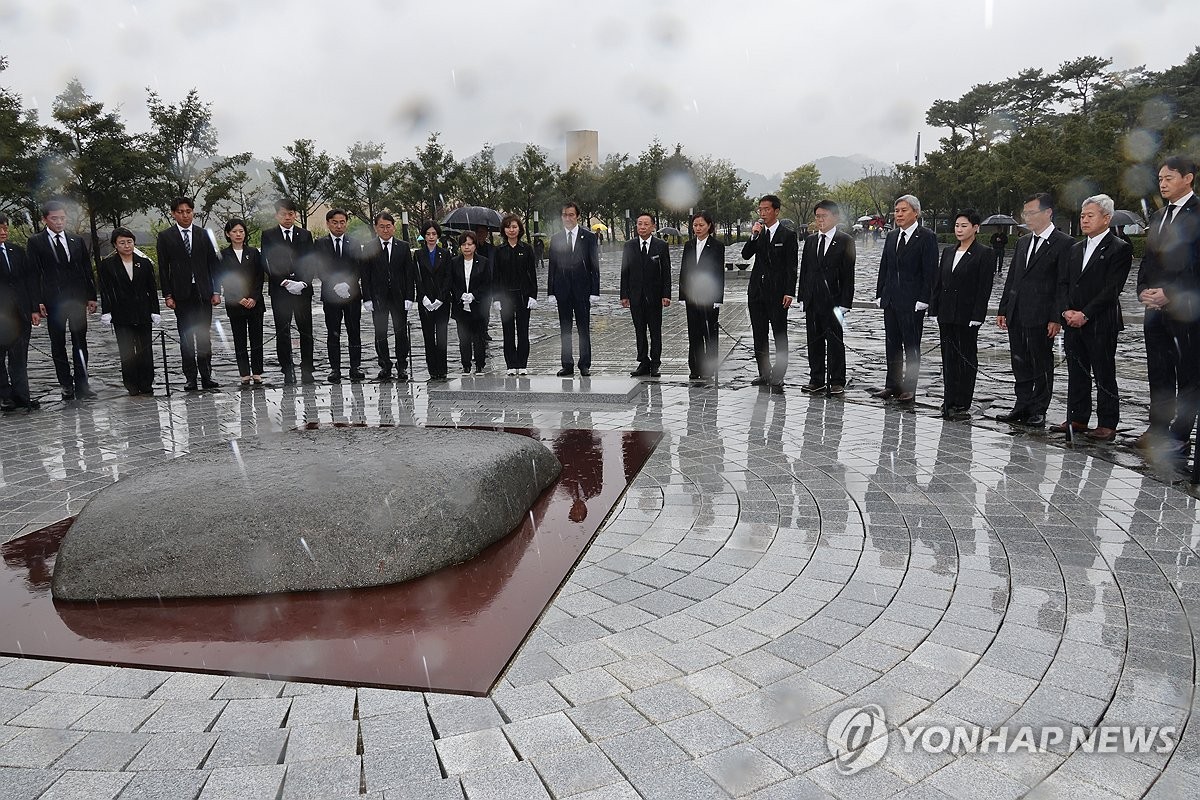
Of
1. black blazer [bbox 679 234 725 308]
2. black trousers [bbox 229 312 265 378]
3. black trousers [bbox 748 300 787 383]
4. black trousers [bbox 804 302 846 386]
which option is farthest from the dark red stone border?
black trousers [bbox 229 312 265 378]

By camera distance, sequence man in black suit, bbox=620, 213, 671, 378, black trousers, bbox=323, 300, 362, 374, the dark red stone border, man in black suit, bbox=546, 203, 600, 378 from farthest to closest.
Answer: black trousers, bbox=323, 300, 362, 374 < man in black suit, bbox=546, 203, 600, 378 < man in black suit, bbox=620, 213, 671, 378 < the dark red stone border

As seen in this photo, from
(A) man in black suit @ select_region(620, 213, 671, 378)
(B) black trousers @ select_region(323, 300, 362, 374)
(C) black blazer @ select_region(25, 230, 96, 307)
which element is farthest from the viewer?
(B) black trousers @ select_region(323, 300, 362, 374)

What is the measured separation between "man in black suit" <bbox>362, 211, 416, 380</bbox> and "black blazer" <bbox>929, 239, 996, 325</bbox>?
21.1 ft

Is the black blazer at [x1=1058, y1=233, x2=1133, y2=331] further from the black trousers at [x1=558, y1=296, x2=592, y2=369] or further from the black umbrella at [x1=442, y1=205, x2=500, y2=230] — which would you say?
the black umbrella at [x1=442, y1=205, x2=500, y2=230]

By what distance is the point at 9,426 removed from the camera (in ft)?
26.3

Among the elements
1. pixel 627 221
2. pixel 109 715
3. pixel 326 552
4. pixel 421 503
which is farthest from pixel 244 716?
pixel 627 221

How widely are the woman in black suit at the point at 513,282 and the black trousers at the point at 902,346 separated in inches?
174

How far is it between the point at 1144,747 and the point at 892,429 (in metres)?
→ 4.74

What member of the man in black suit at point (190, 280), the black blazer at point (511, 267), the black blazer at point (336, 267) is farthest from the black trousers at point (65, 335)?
the black blazer at point (511, 267)

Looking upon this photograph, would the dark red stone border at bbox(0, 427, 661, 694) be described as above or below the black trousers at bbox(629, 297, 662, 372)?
below

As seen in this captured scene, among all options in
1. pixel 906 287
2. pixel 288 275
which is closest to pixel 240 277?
pixel 288 275

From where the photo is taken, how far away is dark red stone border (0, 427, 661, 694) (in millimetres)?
3205

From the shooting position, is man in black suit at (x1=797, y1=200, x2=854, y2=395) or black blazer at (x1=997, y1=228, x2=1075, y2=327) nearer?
black blazer at (x1=997, y1=228, x2=1075, y2=327)

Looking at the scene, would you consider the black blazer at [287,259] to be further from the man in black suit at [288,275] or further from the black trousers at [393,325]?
the black trousers at [393,325]
